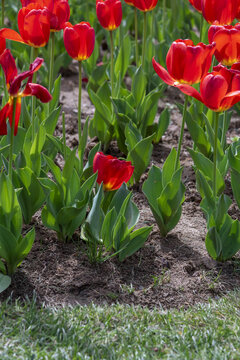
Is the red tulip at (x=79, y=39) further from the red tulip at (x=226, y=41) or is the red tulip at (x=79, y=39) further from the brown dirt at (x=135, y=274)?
the brown dirt at (x=135, y=274)

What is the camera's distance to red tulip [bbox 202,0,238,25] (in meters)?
3.17

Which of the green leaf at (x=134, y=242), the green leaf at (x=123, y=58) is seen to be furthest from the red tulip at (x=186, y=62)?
the green leaf at (x=123, y=58)

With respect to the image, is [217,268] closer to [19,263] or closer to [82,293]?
[82,293]

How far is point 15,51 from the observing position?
4.62m

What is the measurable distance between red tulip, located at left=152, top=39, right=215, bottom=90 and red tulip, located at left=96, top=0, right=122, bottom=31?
0.97 metres

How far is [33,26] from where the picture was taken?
2.95 metres

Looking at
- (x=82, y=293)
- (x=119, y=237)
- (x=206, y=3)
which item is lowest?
(x=82, y=293)

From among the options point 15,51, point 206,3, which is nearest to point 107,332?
point 206,3

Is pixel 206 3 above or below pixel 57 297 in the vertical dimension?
above

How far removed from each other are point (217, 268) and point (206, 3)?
131cm

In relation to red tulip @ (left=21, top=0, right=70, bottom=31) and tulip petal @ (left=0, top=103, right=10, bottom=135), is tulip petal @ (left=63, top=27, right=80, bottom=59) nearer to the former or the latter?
red tulip @ (left=21, top=0, right=70, bottom=31)

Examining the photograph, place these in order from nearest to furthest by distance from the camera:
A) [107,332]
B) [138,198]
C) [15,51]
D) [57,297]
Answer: [107,332] < [57,297] < [138,198] < [15,51]

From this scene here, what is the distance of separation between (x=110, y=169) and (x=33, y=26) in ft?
2.48

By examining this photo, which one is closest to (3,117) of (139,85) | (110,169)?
(110,169)
